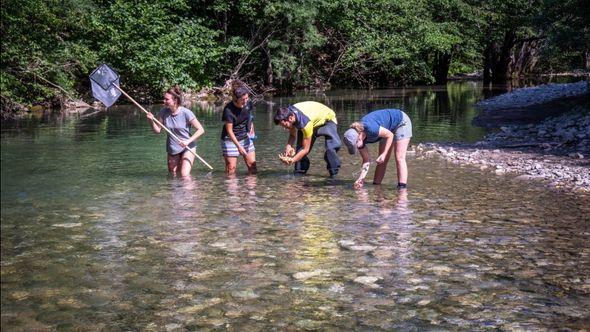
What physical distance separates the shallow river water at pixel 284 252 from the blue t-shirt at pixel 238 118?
80cm

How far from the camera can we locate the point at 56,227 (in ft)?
26.4

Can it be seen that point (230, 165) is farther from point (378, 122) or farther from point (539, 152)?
point (539, 152)

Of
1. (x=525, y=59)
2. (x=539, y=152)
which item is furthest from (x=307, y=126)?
(x=525, y=59)

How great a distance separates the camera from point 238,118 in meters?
11.9

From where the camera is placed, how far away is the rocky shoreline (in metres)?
12.2

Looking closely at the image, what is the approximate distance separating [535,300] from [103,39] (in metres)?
29.2

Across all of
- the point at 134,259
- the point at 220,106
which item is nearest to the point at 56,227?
the point at 134,259

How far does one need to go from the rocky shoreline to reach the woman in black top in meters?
4.54

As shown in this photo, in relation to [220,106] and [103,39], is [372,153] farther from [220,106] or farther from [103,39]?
[103,39]

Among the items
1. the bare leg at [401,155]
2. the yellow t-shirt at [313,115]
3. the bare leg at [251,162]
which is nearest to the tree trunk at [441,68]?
the bare leg at [251,162]

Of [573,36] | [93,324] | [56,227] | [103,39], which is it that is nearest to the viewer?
[93,324]

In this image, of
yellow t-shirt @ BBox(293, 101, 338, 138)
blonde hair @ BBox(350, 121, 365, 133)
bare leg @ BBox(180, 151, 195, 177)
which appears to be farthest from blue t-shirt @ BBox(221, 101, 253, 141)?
blonde hair @ BBox(350, 121, 365, 133)

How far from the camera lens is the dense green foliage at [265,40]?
24.9 m

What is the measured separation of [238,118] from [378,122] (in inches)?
105
